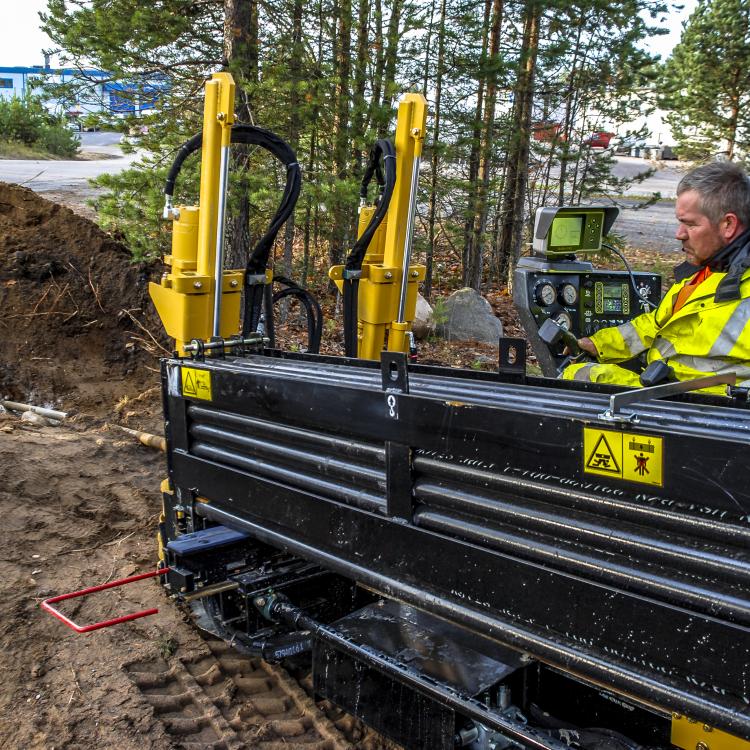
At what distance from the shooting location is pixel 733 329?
3074mm

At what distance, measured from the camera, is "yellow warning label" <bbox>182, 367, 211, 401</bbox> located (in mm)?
3340

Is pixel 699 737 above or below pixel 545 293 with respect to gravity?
below

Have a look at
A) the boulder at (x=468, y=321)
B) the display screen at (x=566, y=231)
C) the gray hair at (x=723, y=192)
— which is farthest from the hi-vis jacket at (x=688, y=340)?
the boulder at (x=468, y=321)

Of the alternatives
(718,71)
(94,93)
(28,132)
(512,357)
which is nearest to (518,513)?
(512,357)

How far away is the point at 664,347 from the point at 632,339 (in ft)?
0.78

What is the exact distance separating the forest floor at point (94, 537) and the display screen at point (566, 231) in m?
2.46

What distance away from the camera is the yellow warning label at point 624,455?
6.49 ft

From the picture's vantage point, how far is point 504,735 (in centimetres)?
246

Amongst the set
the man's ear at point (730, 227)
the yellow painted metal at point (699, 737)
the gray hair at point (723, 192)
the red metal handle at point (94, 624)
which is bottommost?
the red metal handle at point (94, 624)

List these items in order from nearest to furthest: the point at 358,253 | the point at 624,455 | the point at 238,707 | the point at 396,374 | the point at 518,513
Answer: the point at 624,455 < the point at 518,513 < the point at 396,374 < the point at 238,707 < the point at 358,253

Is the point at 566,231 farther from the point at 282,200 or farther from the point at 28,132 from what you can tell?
the point at 28,132

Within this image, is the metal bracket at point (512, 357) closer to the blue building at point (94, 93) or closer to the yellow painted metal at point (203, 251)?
the yellow painted metal at point (203, 251)

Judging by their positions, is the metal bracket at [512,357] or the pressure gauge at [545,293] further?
the pressure gauge at [545,293]

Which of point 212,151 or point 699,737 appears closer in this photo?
point 699,737
